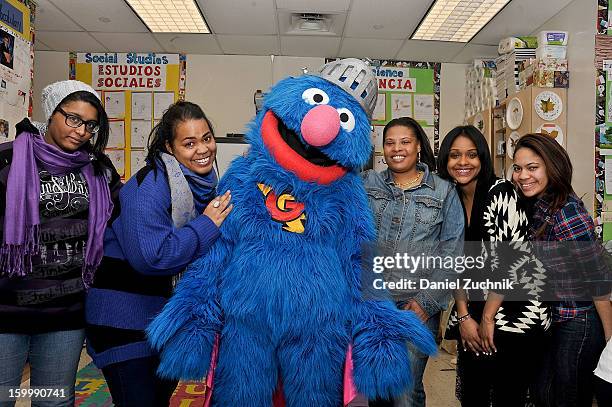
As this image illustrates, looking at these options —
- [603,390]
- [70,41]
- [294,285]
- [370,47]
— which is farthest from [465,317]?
[70,41]

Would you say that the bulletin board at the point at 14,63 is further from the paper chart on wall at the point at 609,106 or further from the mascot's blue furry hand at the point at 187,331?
the paper chart on wall at the point at 609,106

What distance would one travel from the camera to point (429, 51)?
460cm

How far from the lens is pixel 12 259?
1415 millimetres

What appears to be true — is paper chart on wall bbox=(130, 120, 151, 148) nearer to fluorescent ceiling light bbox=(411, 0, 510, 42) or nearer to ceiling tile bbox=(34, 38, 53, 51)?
ceiling tile bbox=(34, 38, 53, 51)

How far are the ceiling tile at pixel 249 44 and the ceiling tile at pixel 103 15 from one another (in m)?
0.71

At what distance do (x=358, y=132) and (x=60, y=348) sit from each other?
1.12 meters

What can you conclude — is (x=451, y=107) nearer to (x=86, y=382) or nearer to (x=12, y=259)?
(x=86, y=382)

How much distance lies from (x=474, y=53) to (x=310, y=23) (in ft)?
5.63

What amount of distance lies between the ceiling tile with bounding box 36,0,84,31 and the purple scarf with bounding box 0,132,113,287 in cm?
272

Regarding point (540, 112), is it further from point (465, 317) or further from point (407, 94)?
point (465, 317)

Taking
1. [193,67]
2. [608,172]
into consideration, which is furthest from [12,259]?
[193,67]

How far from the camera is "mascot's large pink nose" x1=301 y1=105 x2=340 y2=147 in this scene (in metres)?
1.25

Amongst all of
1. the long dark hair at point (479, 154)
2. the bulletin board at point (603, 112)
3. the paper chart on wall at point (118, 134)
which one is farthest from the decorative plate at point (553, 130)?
the paper chart on wall at point (118, 134)

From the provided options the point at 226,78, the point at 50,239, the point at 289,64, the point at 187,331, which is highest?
the point at 289,64
